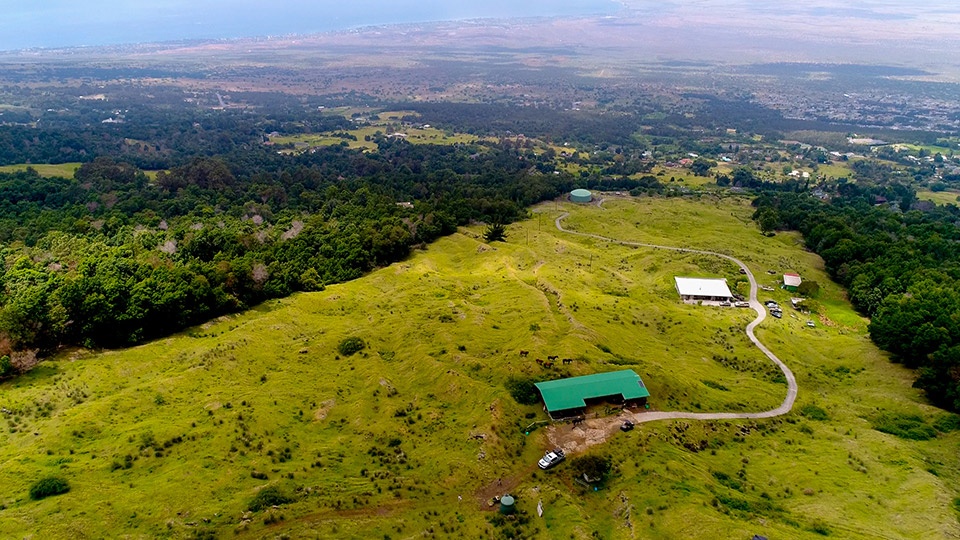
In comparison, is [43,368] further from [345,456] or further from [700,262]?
[700,262]

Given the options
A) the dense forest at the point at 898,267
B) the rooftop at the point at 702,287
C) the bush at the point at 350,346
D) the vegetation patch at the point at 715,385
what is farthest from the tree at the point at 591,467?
the rooftop at the point at 702,287

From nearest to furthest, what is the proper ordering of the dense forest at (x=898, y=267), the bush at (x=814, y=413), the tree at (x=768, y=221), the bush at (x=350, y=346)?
the bush at (x=814, y=413) < the bush at (x=350, y=346) < the dense forest at (x=898, y=267) < the tree at (x=768, y=221)

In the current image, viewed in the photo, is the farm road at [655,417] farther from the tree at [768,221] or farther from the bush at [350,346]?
the tree at [768,221]

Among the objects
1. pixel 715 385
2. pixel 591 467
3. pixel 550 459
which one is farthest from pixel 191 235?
pixel 715 385

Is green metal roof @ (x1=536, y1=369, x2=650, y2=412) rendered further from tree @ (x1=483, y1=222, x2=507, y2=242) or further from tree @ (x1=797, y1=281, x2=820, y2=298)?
tree @ (x1=483, y1=222, x2=507, y2=242)

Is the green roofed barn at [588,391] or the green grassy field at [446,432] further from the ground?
the green roofed barn at [588,391]

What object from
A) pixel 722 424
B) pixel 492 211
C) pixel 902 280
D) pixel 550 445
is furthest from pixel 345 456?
pixel 492 211

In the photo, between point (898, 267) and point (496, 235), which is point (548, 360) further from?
point (898, 267)
